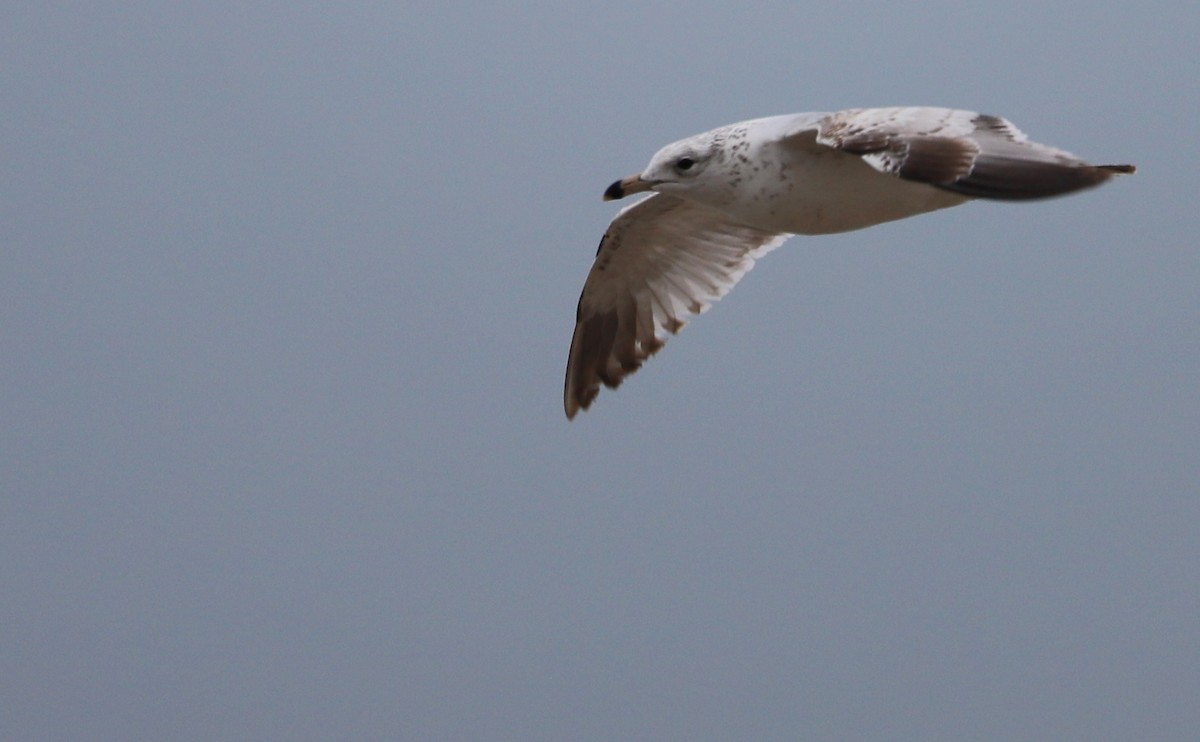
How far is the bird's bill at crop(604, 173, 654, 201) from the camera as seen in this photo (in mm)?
3242

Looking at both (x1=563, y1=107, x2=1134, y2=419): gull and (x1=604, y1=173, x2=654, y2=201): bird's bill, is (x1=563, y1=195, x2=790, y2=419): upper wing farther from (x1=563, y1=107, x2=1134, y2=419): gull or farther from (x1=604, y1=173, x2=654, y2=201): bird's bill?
(x1=604, y1=173, x2=654, y2=201): bird's bill

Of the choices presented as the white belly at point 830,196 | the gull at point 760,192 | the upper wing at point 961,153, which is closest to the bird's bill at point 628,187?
the gull at point 760,192

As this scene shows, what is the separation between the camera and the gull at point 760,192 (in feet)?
8.27

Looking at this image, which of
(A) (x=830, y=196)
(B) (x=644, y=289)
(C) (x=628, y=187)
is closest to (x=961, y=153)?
(A) (x=830, y=196)

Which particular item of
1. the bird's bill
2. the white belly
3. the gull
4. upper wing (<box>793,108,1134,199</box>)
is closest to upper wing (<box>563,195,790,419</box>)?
the gull

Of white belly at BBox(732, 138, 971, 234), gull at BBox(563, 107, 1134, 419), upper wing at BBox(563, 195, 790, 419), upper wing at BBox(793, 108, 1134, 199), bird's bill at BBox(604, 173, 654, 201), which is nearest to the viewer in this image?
upper wing at BBox(793, 108, 1134, 199)

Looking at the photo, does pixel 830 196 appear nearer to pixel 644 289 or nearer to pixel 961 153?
pixel 961 153

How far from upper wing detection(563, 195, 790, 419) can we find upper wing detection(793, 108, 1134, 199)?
1.03m

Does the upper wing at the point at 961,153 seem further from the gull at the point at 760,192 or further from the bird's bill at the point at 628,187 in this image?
the bird's bill at the point at 628,187

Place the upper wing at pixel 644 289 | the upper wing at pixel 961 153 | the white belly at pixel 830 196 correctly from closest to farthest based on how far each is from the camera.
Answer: the upper wing at pixel 961 153 < the white belly at pixel 830 196 < the upper wing at pixel 644 289

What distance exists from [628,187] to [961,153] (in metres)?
0.87

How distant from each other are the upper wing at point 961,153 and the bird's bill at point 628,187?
18.9 inches

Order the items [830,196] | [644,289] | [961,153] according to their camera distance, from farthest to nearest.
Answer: [644,289], [830,196], [961,153]

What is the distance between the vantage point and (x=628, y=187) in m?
3.25
